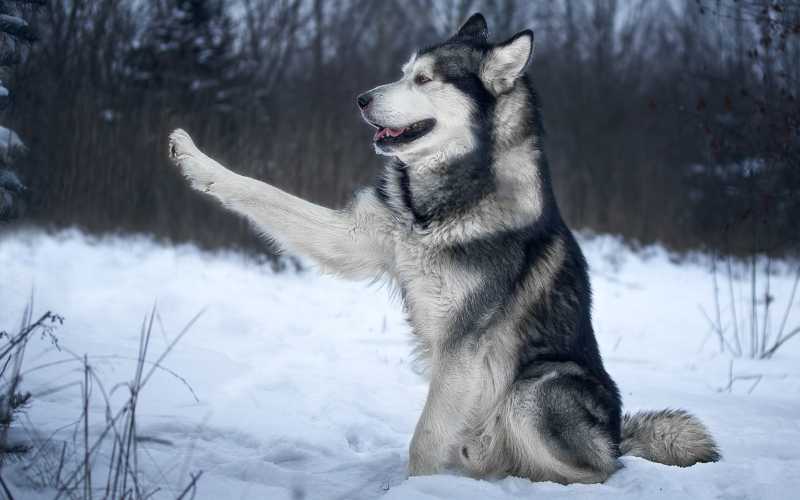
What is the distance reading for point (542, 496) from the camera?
2484 mm

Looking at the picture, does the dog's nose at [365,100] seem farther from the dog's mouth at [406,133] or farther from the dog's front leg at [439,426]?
the dog's front leg at [439,426]

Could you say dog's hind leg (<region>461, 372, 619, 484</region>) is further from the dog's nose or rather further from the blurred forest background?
the blurred forest background

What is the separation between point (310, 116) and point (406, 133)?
7.56 m

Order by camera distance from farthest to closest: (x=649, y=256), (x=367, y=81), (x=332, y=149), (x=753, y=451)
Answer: (x=367, y=81) → (x=649, y=256) → (x=332, y=149) → (x=753, y=451)

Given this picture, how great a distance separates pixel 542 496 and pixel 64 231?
627 centimetres

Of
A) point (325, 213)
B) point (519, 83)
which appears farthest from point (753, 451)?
point (325, 213)

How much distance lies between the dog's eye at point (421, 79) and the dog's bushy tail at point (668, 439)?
5.54 ft

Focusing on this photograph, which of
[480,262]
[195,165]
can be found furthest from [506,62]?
[195,165]

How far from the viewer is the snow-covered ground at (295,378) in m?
2.57

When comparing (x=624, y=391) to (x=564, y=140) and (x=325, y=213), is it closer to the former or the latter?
(x=325, y=213)

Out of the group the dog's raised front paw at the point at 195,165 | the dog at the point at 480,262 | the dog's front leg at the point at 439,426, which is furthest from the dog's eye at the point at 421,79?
the dog's front leg at the point at 439,426

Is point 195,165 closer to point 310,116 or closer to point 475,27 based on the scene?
point 475,27

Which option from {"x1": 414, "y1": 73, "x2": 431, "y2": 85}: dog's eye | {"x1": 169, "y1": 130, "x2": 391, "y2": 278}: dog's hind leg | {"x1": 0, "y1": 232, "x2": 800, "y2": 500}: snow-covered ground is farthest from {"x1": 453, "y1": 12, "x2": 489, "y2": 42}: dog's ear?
{"x1": 0, "y1": 232, "x2": 800, "y2": 500}: snow-covered ground

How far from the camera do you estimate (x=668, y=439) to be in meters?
2.84
